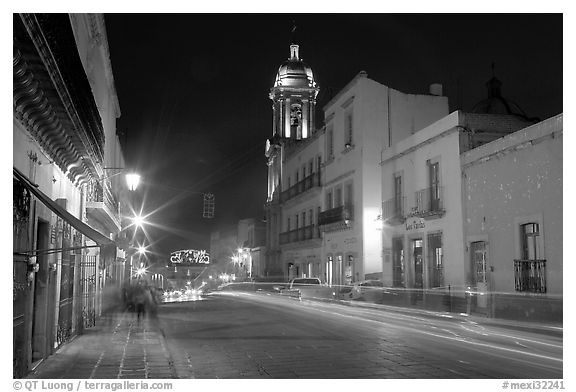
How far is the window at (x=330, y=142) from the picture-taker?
1340 inches

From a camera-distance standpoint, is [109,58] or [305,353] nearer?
[305,353]

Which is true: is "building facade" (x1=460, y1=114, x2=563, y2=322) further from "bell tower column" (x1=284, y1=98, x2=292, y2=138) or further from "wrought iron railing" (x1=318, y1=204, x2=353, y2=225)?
"bell tower column" (x1=284, y1=98, x2=292, y2=138)

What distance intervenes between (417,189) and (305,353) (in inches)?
599

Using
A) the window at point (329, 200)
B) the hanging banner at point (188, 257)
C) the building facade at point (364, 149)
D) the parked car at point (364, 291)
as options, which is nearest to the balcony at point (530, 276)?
the parked car at point (364, 291)

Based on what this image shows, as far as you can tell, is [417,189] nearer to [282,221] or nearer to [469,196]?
[469,196]

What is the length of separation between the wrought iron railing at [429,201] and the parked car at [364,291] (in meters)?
3.50

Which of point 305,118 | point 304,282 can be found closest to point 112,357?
point 304,282

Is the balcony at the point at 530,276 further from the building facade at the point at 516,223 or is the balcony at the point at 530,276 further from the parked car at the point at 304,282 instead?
the parked car at the point at 304,282

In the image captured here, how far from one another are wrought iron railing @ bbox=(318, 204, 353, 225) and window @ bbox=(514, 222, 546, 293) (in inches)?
505

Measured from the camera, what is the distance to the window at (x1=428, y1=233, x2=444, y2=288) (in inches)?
936
